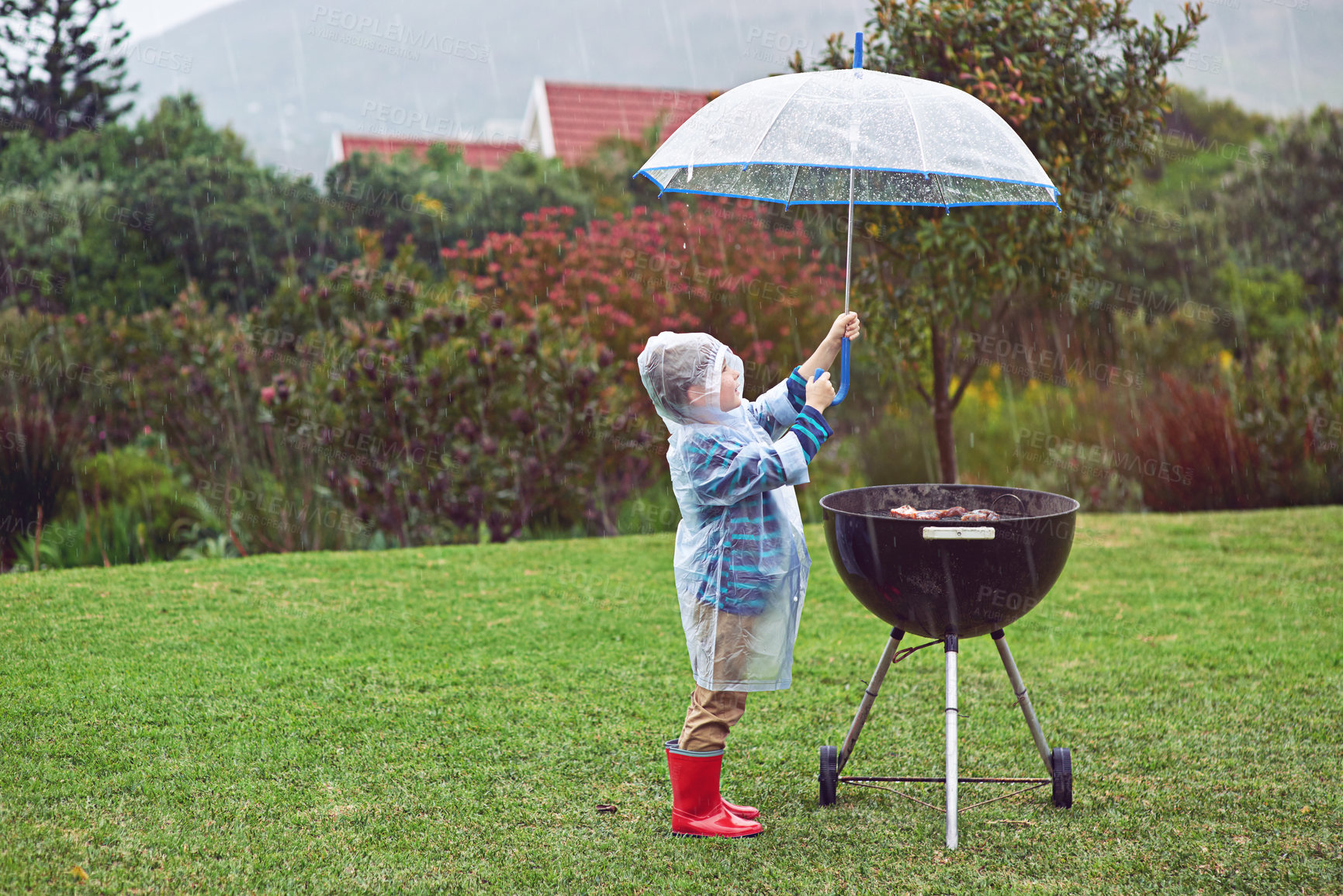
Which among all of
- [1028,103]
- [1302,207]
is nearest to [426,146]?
[1028,103]

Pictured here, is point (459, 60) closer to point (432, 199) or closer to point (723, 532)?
point (432, 199)

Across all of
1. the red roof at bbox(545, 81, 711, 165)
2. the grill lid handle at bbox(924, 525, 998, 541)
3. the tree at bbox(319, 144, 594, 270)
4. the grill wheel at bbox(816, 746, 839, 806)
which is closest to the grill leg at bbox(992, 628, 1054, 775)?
the grill lid handle at bbox(924, 525, 998, 541)

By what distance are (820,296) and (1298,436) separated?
428 cm

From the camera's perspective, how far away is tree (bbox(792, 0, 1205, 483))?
586 cm

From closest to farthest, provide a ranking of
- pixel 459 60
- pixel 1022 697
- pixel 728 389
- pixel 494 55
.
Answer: pixel 728 389 → pixel 1022 697 → pixel 459 60 → pixel 494 55

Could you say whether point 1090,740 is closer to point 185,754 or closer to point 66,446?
point 185,754

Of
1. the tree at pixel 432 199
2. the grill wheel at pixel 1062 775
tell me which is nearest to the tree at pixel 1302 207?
the tree at pixel 432 199

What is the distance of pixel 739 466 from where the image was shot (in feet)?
9.32

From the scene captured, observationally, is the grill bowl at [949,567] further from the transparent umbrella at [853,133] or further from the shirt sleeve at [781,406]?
the transparent umbrella at [853,133]

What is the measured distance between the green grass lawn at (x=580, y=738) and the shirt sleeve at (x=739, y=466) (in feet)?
3.34

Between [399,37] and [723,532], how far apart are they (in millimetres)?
8745

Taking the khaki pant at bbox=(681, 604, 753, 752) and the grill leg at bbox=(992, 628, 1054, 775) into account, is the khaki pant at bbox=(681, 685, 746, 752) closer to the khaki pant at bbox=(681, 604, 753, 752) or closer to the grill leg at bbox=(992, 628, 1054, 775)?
the khaki pant at bbox=(681, 604, 753, 752)

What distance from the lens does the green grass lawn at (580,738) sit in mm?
2838

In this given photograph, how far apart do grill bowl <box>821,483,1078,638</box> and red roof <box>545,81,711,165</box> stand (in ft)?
63.5
